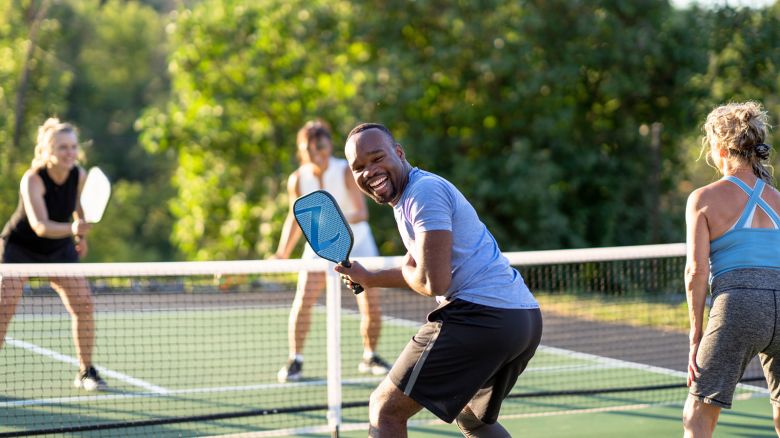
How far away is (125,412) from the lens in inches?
302

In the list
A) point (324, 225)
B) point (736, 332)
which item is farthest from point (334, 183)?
point (736, 332)

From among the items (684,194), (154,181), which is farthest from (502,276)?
(154,181)

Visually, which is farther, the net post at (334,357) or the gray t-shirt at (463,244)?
the net post at (334,357)

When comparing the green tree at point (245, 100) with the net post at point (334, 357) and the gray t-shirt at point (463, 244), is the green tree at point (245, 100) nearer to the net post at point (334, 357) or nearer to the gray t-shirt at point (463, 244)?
the net post at point (334, 357)

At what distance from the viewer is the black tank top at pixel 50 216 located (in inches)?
323

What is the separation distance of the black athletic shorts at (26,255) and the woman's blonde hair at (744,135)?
502cm

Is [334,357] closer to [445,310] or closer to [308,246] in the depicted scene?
[308,246]

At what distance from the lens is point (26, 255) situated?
27.0ft

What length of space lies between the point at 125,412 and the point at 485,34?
444 inches

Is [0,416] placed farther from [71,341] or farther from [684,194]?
[684,194]

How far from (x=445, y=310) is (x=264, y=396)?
13.2 feet

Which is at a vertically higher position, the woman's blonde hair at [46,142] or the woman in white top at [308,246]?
the woman's blonde hair at [46,142]

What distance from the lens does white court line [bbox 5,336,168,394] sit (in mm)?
8664

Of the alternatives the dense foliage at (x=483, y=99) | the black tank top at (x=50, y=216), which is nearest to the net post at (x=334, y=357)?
the black tank top at (x=50, y=216)
